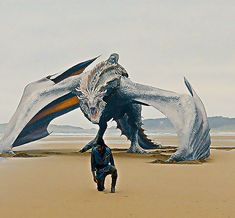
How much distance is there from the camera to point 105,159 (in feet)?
39.7

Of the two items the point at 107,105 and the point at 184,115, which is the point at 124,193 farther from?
the point at 107,105

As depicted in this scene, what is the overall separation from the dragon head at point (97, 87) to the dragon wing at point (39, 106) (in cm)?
127

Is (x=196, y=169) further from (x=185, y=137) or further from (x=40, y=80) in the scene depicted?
(x=40, y=80)

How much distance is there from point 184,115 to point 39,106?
29.7ft

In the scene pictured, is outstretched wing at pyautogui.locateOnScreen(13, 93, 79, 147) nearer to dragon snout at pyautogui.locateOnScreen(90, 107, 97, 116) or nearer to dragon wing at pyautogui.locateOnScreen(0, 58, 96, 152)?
dragon wing at pyautogui.locateOnScreen(0, 58, 96, 152)

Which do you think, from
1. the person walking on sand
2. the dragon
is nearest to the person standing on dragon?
the dragon

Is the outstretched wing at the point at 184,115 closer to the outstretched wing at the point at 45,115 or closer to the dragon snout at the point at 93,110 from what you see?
the dragon snout at the point at 93,110

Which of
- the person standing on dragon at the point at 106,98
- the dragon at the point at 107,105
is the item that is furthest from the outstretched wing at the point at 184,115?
the person standing on dragon at the point at 106,98

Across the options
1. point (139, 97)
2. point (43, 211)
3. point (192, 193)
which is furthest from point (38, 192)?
point (139, 97)

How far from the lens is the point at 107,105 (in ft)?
90.4

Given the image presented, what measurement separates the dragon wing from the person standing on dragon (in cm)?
146

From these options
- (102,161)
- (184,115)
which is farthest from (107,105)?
(102,161)

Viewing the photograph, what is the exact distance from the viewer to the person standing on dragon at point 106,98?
25.1 metres

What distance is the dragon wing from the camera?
92.0 ft
